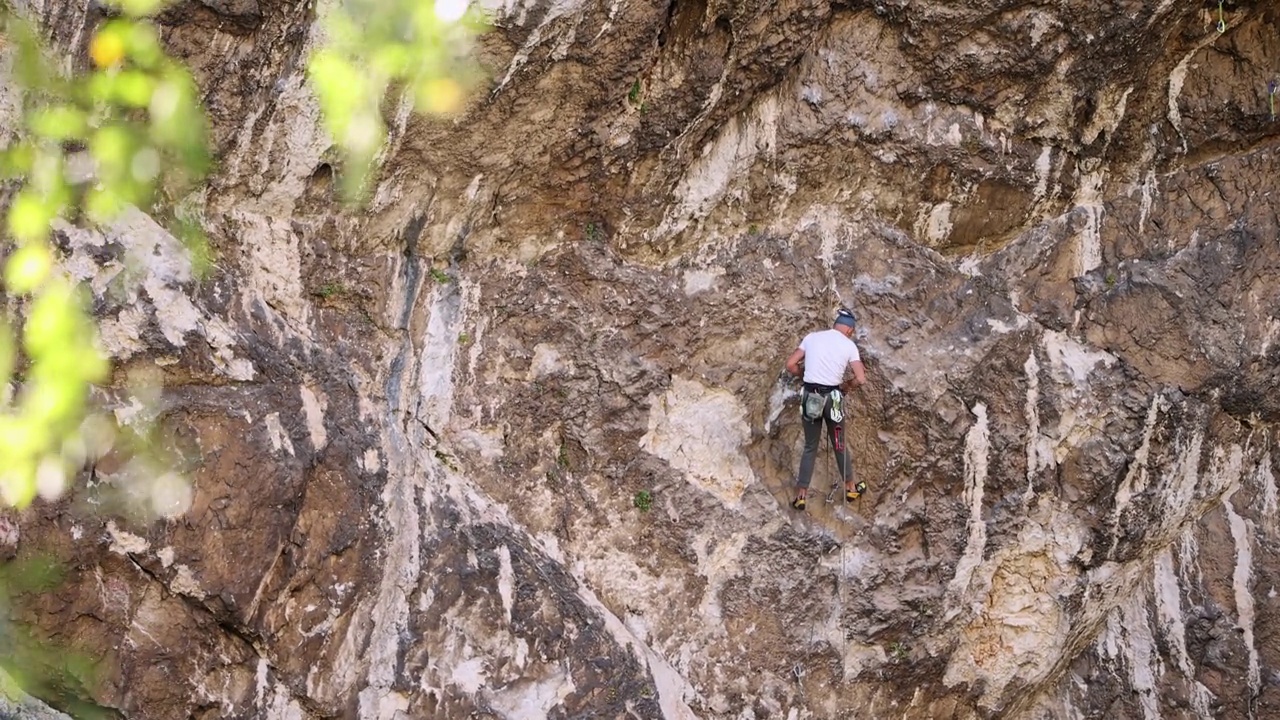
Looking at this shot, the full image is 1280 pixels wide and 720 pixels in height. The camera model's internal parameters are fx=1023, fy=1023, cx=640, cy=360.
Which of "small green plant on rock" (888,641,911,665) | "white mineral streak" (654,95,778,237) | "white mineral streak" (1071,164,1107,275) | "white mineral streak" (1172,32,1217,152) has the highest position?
"white mineral streak" (1172,32,1217,152)

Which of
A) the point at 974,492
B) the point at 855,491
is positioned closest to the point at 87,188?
the point at 855,491

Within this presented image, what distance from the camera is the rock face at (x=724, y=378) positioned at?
21.1 ft

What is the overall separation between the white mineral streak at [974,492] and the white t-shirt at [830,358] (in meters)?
1.24

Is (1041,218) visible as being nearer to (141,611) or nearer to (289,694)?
(289,694)

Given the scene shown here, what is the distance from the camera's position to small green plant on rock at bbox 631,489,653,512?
A: 7551mm

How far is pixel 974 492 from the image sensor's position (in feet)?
25.8

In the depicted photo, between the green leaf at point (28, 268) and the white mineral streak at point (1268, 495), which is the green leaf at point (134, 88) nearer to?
the green leaf at point (28, 268)

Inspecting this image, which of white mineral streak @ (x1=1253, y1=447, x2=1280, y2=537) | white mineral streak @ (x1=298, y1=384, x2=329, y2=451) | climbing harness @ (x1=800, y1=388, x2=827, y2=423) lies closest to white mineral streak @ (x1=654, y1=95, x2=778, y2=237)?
climbing harness @ (x1=800, y1=388, x2=827, y2=423)

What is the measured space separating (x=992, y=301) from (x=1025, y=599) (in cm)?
241

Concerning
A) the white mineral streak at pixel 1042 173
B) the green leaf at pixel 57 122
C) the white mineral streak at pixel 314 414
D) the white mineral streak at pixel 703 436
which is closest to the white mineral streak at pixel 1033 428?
the white mineral streak at pixel 1042 173

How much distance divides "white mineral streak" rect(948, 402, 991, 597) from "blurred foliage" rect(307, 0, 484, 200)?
4.45 metres

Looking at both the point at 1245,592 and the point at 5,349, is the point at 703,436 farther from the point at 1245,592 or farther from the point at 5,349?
the point at 5,349

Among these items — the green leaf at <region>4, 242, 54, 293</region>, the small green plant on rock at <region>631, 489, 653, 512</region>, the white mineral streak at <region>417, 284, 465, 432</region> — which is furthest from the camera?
the small green plant on rock at <region>631, 489, 653, 512</region>

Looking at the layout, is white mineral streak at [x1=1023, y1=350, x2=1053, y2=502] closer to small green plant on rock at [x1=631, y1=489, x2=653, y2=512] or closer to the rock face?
the rock face
